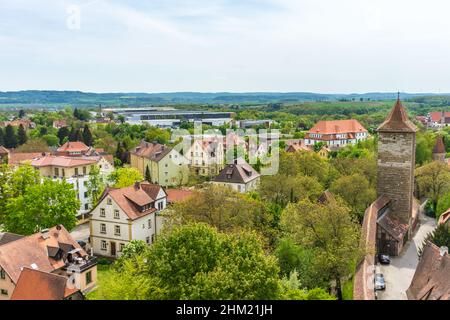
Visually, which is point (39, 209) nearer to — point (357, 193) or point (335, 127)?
point (357, 193)

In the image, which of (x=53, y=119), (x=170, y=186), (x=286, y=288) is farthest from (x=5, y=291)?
(x=53, y=119)

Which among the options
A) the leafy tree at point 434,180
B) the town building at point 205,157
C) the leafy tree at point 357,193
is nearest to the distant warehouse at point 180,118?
the town building at point 205,157

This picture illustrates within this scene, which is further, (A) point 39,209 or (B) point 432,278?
(A) point 39,209

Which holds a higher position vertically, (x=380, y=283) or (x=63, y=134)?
(x=63, y=134)

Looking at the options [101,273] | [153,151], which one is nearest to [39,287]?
[101,273]

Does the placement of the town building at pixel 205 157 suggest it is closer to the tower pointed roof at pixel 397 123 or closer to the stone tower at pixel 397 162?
the stone tower at pixel 397 162
